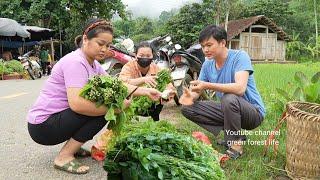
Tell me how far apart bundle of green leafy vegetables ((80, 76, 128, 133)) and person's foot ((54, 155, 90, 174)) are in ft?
1.47

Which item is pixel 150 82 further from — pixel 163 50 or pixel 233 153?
pixel 163 50

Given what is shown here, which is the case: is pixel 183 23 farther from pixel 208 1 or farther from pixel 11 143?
pixel 11 143

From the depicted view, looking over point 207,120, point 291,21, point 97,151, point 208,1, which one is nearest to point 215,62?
point 207,120

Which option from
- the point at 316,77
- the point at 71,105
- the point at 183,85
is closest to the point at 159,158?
the point at 71,105

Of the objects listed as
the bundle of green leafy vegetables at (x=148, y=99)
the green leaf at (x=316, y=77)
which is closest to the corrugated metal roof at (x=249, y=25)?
the bundle of green leafy vegetables at (x=148, y=99)

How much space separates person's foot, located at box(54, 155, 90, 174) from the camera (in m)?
2.89

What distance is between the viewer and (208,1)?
2873cm

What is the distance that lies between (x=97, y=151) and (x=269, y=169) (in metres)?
1.35

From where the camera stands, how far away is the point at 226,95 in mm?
3246

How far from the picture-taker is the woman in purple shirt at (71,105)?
9.27 ft

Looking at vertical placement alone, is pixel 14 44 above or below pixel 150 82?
above

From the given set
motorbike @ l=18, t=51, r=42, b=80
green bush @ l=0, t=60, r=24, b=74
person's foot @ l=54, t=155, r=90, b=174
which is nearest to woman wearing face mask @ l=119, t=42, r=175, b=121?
person's foot @ l=54, t=155, r=90, b=174

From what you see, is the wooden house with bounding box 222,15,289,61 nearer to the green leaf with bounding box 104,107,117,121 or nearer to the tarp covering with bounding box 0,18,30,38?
the tarp covering with bounding box 0,18,30,38

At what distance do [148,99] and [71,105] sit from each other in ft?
3.57
